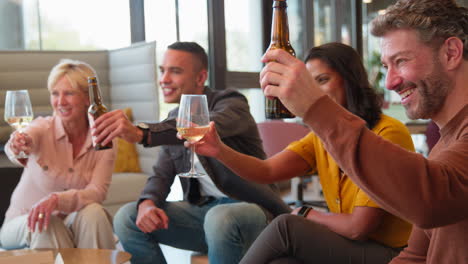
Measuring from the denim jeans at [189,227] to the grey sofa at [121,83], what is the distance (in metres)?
1.31

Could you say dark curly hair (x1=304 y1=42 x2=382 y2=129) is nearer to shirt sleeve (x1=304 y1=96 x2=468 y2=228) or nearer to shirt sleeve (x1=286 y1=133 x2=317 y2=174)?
shirt sleeve (x1=286 y1=133 x2=317 y2=174)

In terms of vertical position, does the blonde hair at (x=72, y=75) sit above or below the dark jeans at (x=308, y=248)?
above

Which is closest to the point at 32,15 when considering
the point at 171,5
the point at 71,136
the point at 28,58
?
the point at 28,58

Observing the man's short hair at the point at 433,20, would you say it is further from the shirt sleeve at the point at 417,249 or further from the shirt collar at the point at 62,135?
the shirt collar at the point at 62,135

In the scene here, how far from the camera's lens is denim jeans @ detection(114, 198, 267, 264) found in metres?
2.11

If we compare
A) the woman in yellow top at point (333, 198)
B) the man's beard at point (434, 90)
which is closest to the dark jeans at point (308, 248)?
the woman in yellow top at point (333, 198)

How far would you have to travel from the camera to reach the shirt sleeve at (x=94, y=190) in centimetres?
226

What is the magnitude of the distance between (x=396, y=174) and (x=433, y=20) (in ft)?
1.29

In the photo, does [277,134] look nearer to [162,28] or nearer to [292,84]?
[162,28]

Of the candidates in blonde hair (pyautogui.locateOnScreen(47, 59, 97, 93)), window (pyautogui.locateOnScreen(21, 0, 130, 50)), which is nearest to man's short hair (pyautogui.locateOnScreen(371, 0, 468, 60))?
blonde hair (pyautogui.locateOnScreen(47, 59, 97, 93))

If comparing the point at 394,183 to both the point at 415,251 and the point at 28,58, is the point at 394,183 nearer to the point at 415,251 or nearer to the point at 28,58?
the point at 415,251

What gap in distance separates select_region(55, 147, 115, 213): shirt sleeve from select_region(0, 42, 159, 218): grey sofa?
3.88 ft

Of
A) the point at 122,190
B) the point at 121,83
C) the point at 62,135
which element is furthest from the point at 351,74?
the point at 121,83

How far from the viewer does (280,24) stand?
4.52 ft
